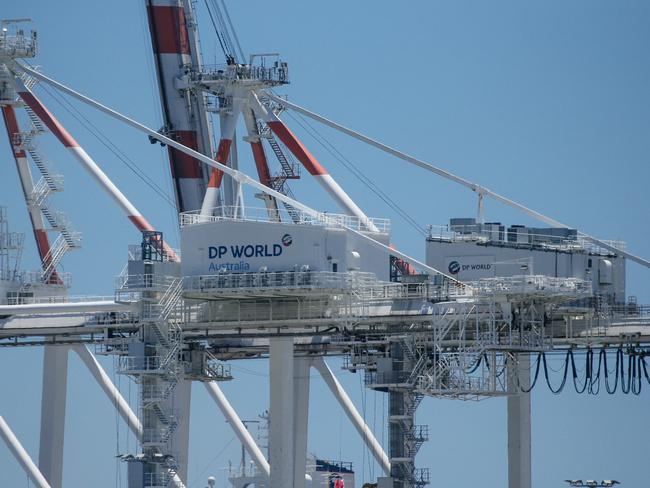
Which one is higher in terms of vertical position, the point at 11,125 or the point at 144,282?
the point at 11,125

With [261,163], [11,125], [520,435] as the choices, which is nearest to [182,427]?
[261,163]

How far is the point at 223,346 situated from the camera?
121438 mm

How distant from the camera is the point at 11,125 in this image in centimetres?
12475

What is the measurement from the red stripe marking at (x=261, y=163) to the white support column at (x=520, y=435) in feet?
63.3

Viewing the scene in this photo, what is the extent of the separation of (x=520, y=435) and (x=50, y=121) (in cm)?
2957

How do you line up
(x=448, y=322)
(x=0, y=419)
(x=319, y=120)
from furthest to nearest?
(x=0, y=419)
(x=319, y=120)
(x=448, y=322)

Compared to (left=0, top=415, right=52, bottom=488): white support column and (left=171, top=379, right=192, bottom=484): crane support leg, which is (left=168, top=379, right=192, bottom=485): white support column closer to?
(left=171, top=379, right=192, bottom=484): crane support leg

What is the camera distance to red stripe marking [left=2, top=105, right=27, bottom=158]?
12462 centimetres

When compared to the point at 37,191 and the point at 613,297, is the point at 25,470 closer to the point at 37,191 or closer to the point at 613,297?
the point at 37,191

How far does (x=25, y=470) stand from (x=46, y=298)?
9900mm

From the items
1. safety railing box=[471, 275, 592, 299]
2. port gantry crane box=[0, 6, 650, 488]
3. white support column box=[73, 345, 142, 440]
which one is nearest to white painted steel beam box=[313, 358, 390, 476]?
port gantry crane box=[0, 6, 650, 488]

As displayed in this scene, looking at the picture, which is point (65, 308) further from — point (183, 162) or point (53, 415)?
point (183, 162)

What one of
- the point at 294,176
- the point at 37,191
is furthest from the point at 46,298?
the point at 294,176

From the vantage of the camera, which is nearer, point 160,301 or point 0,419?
point 160,301
